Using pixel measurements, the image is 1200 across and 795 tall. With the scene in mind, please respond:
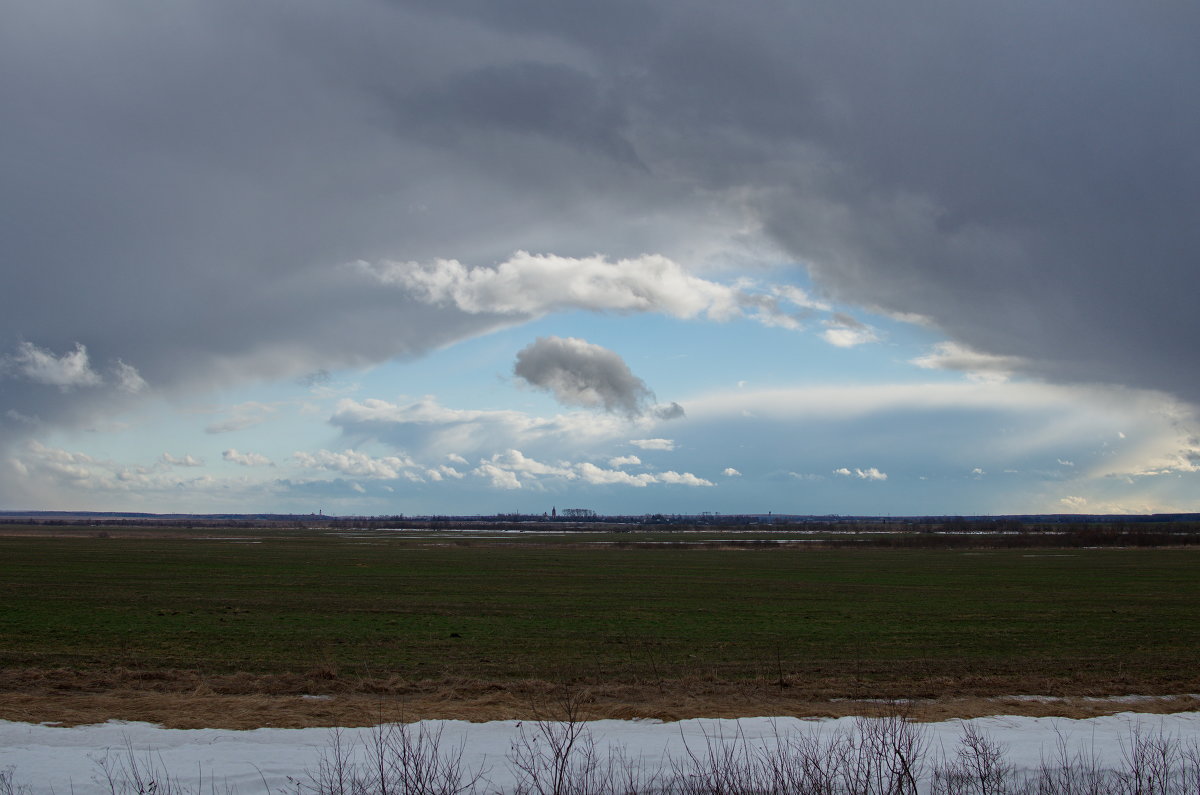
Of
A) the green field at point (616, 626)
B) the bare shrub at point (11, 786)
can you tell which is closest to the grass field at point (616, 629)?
the green field at point (616, 626)

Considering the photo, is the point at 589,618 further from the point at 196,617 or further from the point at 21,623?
the point at 21,623

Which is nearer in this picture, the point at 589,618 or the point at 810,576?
the point at 589,618

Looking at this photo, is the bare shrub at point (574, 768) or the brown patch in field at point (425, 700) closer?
the bare shrub at point (574, 768)

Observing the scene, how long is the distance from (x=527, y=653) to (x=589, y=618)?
9.94 metres

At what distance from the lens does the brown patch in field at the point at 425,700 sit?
604 inches

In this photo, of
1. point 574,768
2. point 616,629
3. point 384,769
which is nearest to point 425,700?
point 384,769

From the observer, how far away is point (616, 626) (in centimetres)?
3072

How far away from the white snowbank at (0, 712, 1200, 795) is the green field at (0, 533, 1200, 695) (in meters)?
3.65

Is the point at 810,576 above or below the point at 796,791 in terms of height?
below

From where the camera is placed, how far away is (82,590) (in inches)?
1706

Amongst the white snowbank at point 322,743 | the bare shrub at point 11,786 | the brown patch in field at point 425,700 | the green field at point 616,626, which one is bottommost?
the green field at point 616,626

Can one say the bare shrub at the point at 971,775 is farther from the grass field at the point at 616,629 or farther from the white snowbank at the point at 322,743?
the grass field at the point at 616,629

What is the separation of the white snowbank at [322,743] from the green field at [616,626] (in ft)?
12.0

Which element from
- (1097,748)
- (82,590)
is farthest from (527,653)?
(82,590)
